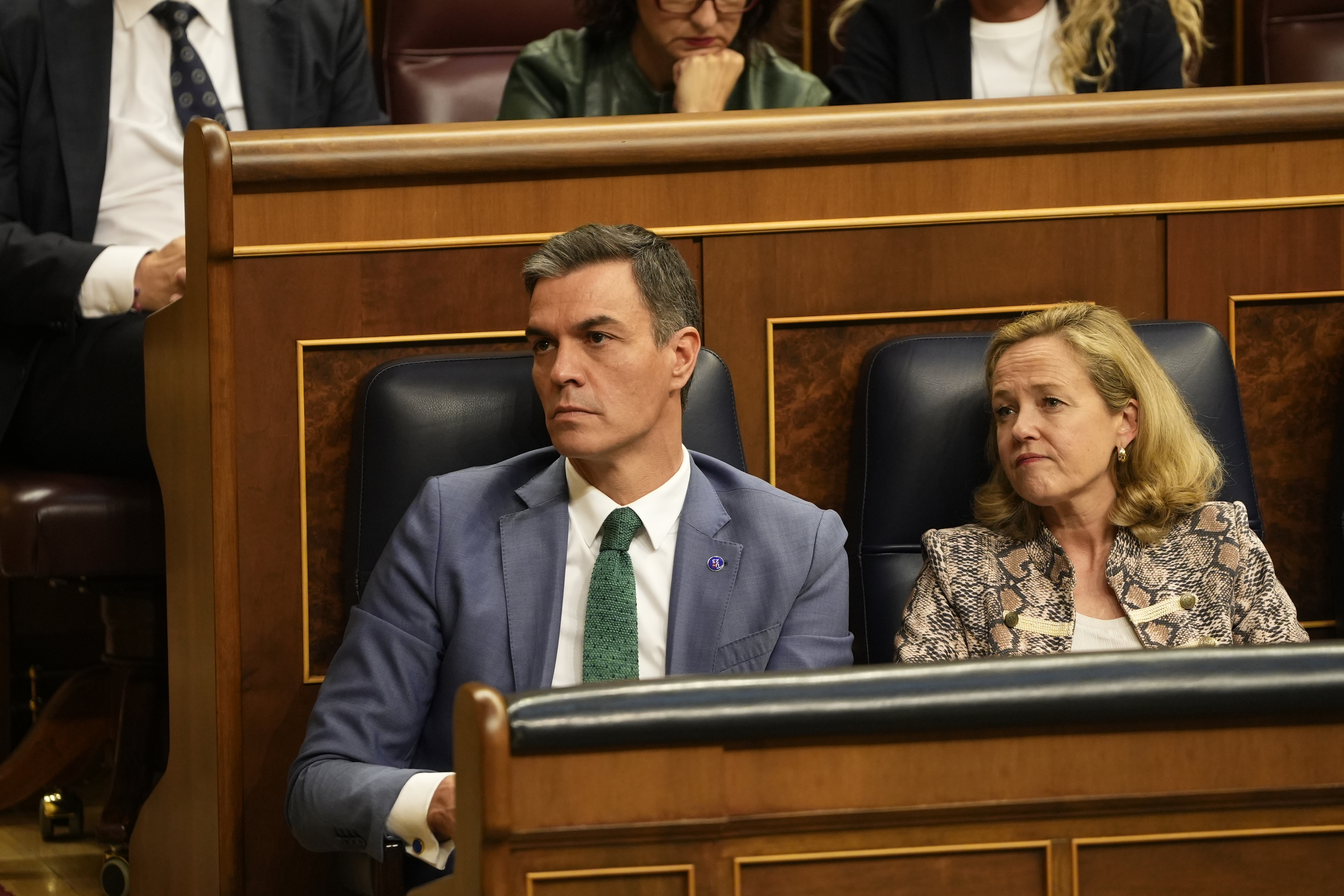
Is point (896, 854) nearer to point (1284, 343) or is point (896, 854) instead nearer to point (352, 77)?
point (1284, 343)

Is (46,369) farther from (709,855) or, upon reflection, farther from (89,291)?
(709,855)

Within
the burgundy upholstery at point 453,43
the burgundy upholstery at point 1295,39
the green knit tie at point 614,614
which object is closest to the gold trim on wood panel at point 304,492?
the green knit tie at point 614,614

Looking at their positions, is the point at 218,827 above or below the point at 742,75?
below

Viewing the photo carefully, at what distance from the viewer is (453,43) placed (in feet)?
6.64

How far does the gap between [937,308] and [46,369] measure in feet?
2.74

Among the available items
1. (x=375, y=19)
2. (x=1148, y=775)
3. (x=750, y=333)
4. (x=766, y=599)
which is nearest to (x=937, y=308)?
(x=750, y=333)

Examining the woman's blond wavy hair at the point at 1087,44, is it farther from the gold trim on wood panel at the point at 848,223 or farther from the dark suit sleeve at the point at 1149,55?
the gold trim on wood panel at the point at 848,223

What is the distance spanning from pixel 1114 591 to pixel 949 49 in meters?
0.68

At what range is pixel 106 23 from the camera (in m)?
1.55

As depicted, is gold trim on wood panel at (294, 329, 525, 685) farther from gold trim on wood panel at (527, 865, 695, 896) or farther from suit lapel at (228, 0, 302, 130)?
gold trim on wood panel at (527, 865, 695, 896)

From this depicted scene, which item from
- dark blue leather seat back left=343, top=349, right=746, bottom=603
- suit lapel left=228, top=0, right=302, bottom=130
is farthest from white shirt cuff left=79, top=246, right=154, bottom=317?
dark blue leather seat back left=343, top=349, right=746, bottom=603

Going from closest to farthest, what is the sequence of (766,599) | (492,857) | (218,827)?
(492,857)
(766,599)
(218,827)

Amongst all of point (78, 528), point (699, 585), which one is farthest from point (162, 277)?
point (699, 585)

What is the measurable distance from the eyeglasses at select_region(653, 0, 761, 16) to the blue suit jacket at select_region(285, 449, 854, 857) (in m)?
0.60
